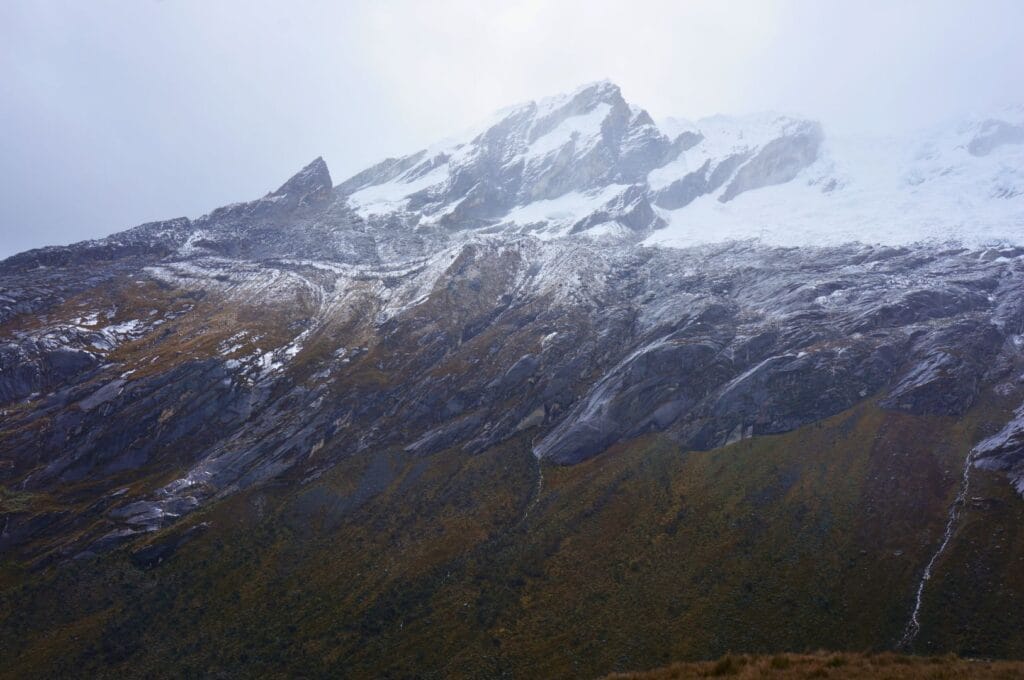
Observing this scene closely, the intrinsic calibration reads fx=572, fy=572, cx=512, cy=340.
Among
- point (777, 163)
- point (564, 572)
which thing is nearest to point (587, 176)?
point (777, 163)

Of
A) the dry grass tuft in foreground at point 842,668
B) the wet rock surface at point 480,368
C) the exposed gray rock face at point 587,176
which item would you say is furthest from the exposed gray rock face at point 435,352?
the dry grass tuft in foreground at point 842,668

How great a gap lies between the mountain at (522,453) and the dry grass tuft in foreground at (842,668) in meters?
Answer: 15.7

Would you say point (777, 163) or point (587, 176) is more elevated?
point (587, 176)

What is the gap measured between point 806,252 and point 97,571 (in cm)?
11328

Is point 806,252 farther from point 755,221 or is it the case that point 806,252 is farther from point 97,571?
point 97,571

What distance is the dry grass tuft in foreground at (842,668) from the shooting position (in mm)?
20562

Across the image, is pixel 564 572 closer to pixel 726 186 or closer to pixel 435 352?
pixel 435 352

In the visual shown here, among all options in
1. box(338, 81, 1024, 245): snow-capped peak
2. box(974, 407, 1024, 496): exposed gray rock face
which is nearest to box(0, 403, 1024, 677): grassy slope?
box(974, 407, 1024, 496): exposed gray rock face

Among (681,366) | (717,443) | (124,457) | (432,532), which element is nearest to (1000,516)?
(717,443)

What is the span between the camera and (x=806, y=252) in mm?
104938

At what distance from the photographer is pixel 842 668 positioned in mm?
21828

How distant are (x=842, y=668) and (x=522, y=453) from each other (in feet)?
150

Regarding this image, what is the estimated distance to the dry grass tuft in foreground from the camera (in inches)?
810

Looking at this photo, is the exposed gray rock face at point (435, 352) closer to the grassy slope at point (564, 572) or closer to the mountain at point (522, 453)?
the mountain at point (522, 453)
